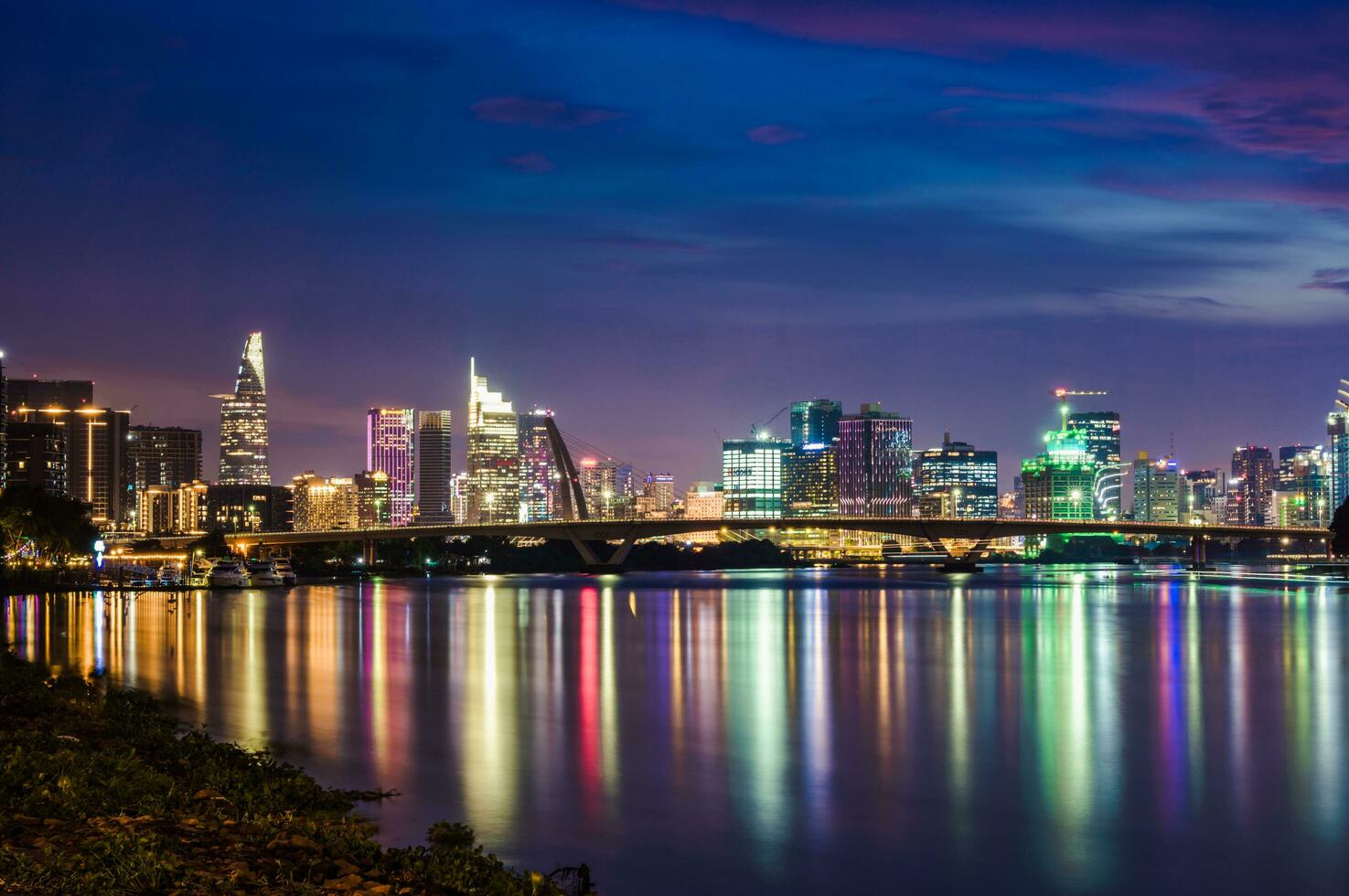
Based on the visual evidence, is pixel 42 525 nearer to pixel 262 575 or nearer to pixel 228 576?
pixel 228 576

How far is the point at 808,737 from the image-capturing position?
31234 millimetres

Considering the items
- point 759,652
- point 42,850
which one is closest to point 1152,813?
point 42,850

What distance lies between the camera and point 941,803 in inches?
926

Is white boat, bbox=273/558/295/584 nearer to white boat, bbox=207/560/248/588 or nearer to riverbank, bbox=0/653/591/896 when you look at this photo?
white boat, bbox=207/560/248/588

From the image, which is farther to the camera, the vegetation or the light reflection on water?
the vegetation

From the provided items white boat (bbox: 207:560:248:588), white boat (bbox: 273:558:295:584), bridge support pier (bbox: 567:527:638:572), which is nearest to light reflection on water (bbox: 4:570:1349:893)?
white boat (bbox: 207:560:248:588)

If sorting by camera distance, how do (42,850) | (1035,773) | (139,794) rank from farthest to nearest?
(1035,773)
(139,794)
(42,850)

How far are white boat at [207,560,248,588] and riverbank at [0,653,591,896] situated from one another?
106480 millimetres

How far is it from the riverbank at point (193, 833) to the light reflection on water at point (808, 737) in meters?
1.74

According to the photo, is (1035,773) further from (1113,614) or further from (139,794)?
(1113,614)

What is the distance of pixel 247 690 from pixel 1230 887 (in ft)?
91.5

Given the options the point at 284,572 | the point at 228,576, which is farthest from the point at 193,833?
the point at 284,572

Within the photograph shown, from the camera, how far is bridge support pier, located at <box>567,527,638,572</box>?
580ft

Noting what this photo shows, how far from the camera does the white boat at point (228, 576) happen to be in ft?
416
